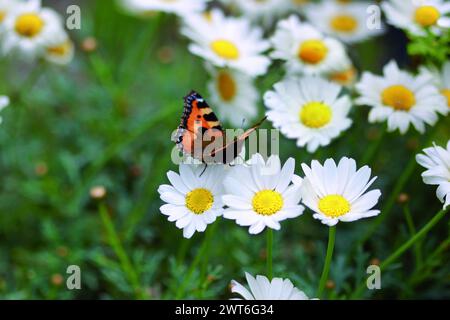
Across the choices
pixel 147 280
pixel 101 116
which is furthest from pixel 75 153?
pixel 147 280

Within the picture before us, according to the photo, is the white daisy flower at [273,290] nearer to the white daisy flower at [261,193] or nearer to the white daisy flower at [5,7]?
the white daisy flower at [261,193]

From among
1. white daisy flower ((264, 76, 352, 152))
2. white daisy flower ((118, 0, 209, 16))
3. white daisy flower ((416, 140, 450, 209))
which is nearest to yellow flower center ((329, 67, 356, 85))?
white daisy flower ((264, 76, 352, 152))

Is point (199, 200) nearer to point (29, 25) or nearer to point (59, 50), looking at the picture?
point (29, 25)

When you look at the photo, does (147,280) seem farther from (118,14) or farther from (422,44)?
(118,14)

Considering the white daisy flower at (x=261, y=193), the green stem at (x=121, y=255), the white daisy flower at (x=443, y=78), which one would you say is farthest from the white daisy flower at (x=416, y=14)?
the green stem at (x=121, y=255)

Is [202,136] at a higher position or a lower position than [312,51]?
lower

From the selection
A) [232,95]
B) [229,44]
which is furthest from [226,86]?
[229,44]
